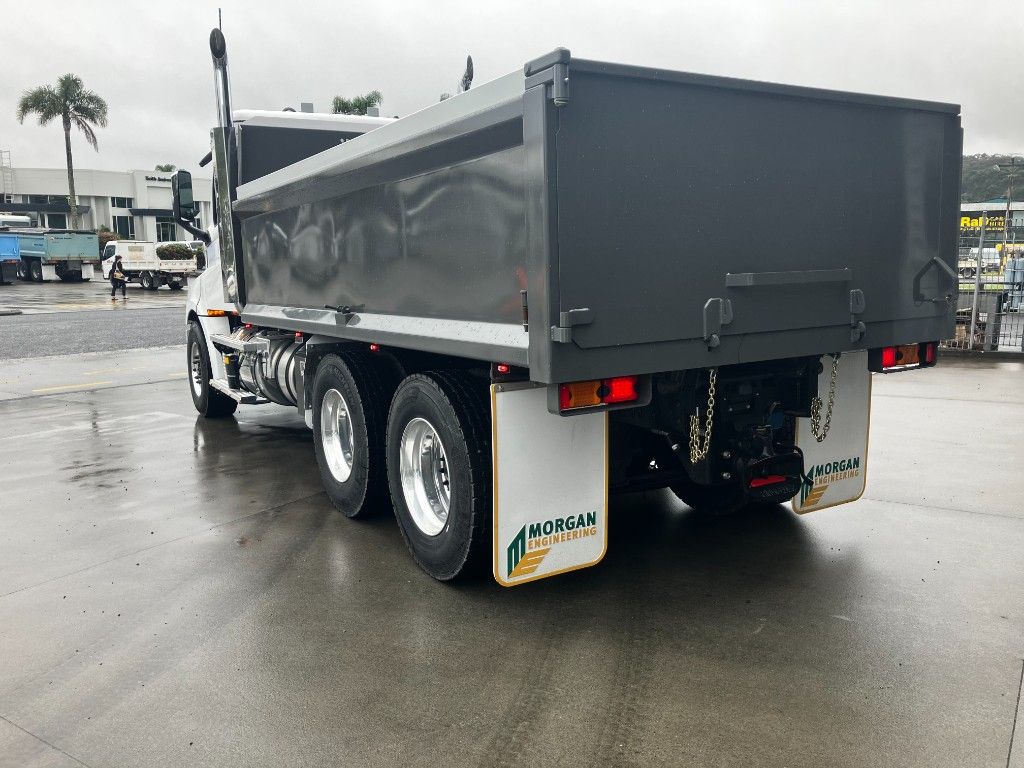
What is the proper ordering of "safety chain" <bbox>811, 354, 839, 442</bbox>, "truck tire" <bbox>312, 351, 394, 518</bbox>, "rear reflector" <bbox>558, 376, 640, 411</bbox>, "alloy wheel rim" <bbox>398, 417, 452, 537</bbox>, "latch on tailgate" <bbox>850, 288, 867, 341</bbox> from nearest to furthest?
"rear reflector" <bbox>558, 376, 640, 411</bbox> < "latch on tailgate" <bbox>850, 288, 867, 341</bbox> < "alloy wheel rim" <bbox>398, 417, 452, 537</bbox> < "safety chain" <bbox>811, 354, 839, 442</bbox> < "truck tire" <bbox>312, 351, 394, 518</bbox>

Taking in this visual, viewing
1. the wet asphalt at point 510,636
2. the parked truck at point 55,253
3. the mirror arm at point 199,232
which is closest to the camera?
the wet asphalt at point 510,636

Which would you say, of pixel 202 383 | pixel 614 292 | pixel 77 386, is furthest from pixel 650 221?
pixel 77 386

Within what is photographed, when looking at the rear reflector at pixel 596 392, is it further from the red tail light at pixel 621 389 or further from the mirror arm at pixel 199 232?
the mirror arm at pixel 199 232

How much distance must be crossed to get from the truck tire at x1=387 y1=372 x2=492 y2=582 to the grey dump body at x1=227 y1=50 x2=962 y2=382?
287 mm

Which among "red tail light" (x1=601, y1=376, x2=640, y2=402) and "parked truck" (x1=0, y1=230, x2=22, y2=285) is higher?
"parked truck" (x1=0, y1=230, x2=22, y2=285)

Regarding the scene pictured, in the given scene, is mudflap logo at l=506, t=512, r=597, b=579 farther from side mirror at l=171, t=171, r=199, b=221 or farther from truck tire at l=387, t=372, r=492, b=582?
side mirror at l=171, t=171, r=199, b=221

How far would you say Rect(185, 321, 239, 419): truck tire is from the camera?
962 centimetres

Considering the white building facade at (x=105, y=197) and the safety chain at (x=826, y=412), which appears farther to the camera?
the white building facade at (x=105, y=197)

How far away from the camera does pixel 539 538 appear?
421 cm

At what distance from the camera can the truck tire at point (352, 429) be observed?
5.56 m

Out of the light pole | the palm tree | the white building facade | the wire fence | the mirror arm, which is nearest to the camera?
the mirror arm

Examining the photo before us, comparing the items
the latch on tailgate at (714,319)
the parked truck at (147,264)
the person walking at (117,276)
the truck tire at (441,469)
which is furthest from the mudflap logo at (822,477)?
the parked truck at (147,264)

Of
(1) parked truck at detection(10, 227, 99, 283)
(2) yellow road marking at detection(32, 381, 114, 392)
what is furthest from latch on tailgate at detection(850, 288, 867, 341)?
(1) parked truck at detection(10, 227, 99, 283)

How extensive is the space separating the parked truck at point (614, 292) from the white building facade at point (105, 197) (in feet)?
227
